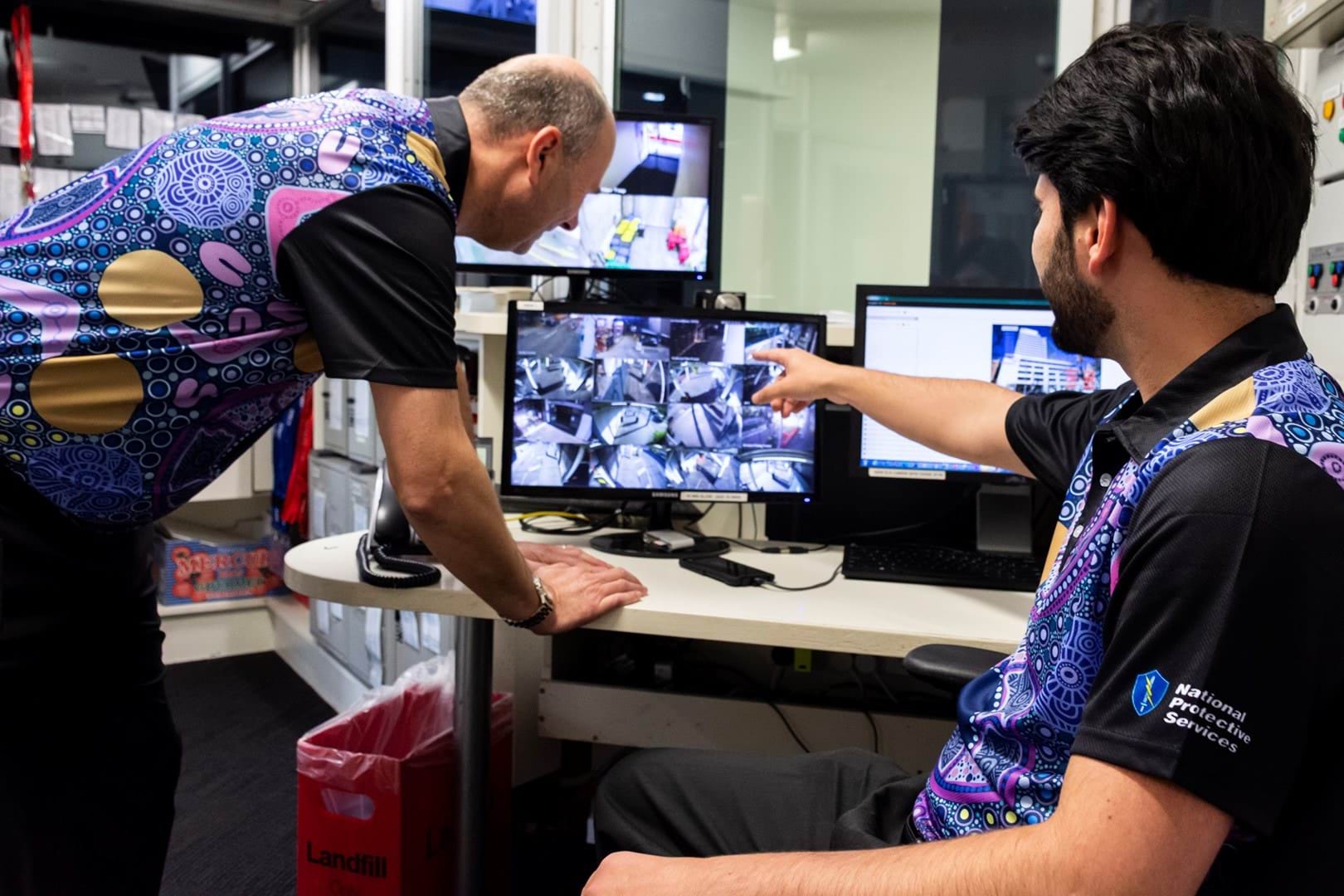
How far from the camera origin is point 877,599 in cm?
161

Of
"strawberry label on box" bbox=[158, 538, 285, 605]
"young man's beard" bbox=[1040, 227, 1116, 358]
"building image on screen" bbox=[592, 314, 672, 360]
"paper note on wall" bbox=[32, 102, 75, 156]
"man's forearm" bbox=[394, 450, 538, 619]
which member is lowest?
"strawberry label on box" bbox=[158, 538, 285, 605]

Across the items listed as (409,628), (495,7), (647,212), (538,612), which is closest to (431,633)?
(409,628)

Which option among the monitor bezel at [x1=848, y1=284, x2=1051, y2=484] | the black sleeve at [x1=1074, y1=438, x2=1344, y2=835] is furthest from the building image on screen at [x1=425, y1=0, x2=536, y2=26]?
the black sleeve at [x1=1074, y1=438, x2=1344, y2=835]

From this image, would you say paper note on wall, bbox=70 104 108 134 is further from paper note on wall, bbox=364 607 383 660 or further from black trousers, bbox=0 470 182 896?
black trousers, bbox=0 470 182 896

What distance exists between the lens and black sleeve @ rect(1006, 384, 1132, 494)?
138 cm

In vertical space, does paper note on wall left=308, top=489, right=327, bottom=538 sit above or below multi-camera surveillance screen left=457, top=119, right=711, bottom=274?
below

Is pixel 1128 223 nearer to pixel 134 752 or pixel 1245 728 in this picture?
pixel 1245 728

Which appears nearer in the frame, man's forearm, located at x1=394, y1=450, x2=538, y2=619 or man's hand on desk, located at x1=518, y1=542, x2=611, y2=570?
man's forearm, located at x1=394, y1=450, x2=538, y2=619

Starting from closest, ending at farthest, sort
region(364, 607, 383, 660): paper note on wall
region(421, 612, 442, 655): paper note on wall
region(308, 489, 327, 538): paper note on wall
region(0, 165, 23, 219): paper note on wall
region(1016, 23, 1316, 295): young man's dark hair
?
region(1016, 23, 1316, 295): young man's dark hair → region(421, 612, 442, 655): paper note on wall → region(364, 607, 383, 660): paper note on wall → region(308, 489, 327, 538): paper note on wall → region(0, 165, 23, 219): paper note on wall

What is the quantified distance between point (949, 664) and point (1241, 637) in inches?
24.6

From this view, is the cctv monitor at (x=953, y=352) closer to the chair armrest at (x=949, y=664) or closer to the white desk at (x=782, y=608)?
the white desk at (x=782, y=608)

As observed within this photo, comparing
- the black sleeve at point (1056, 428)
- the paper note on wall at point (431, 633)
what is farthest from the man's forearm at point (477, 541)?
the paper note on wall at point (431, 633)

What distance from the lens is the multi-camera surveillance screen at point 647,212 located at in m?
2.26

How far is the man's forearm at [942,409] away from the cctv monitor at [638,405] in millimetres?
271
